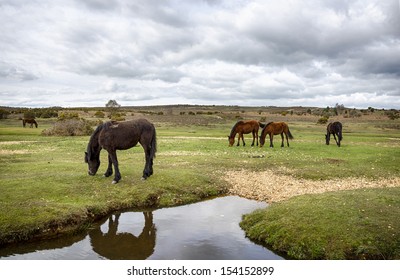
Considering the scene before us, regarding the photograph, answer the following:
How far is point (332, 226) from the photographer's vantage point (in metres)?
9.45

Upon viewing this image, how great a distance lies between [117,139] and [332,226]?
9969mm

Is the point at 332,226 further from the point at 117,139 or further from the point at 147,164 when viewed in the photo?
the point at 117,139

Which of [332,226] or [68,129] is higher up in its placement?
[68,129]

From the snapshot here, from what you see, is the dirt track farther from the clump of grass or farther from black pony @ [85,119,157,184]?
black pony @ [85,119,157,184]

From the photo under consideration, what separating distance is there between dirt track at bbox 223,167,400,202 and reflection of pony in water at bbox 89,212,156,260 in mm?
5703

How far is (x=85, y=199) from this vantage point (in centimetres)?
1266

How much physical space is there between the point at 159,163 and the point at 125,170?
131 inches

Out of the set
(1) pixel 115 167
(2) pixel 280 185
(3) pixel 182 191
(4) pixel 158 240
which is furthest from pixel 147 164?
(2) pixel 280 185

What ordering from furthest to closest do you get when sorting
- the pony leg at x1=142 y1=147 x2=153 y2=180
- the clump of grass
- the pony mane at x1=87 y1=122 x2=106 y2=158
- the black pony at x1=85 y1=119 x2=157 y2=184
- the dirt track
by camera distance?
the pony leg at x1=142 y1=147 x2=153 y2=180
the pony mane at x1=87 y1=122 x2=106 y2=158
the black pony at x1=85 y1=119 x2=157 y2=184
the dirt track
the clump of grass

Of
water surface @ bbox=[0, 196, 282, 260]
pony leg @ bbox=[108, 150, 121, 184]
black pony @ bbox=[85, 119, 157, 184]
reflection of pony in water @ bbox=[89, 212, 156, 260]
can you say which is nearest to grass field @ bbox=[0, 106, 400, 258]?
pony leg @ bbox=[108, 150, 121, 184]

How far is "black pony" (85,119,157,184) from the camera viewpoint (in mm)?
15016

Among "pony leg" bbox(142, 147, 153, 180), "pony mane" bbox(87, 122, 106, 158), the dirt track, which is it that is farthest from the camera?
"pony leg" bbox(142, 147, 153, 180)

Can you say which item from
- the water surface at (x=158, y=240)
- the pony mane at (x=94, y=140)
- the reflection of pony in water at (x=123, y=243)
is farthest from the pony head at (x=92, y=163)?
the reflection of pony in water at (x=123, y=243)
